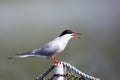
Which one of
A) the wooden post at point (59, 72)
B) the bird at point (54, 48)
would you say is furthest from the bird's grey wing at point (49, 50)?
the wooden post at point (59, 72)

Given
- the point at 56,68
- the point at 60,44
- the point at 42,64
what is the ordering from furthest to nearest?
the point at 42,64 → the point at 60,44 → the point at 56,68

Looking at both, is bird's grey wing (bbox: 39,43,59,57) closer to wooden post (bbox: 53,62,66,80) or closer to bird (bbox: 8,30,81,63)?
bird (bbox: 8,30,81,63)

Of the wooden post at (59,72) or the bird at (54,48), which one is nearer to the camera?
the wooden post at (59,72)

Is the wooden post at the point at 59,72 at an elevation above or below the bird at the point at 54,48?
below

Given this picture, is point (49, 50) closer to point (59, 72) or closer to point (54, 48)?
point (54, 48)

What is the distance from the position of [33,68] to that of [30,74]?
0.22 metres

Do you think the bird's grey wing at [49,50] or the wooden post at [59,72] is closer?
the wooden post at [59,72]

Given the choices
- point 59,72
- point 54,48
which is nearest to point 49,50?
point 54,48

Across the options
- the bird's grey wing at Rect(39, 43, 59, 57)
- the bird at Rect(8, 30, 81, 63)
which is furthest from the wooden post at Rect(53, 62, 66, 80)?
the bird's grey wing at Rect(39, 43, 59, 57)

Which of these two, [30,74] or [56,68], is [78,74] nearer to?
[56,68]

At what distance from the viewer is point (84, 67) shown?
16.3 meters

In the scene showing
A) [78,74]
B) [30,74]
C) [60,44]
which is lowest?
[78,74]

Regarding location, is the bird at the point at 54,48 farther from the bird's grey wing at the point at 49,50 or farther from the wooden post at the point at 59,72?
the wooden post at the point at 59,72

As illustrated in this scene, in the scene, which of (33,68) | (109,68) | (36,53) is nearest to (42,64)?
(33,68)
